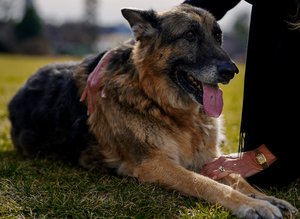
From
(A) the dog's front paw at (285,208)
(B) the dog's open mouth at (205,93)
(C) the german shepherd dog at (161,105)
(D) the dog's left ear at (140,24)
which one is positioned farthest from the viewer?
(D) the dog's left ear at (140,24)

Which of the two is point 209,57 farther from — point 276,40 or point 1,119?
point 1,119

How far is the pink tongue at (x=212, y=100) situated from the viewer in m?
4.63

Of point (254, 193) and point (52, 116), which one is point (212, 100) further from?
point (52, 116)

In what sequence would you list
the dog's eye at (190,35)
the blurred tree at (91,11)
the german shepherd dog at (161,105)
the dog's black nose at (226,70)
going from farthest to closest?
the blurred tree at (91,11) < the dog's eye at (190,35) < the german shepherd dog at (161,105) < the dog's black nose at (226,70)

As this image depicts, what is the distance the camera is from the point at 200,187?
161 inches

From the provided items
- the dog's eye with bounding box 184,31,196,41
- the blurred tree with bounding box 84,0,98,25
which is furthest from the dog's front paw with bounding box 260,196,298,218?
the blurred tree with bounding box 84,0,98,25

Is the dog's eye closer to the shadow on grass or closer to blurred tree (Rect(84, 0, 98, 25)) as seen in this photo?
the shadow on grass

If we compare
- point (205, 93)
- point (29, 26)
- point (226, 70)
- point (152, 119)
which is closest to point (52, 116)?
point (152, 119)

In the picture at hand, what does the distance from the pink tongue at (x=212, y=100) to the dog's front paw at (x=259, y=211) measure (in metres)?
1.16

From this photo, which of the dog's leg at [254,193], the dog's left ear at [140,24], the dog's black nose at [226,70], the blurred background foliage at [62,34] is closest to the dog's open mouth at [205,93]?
the dog's black nose at [226,70]

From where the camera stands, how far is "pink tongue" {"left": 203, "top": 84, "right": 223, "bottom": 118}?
463cm

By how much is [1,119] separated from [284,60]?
18.2ft

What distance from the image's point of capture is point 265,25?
15.0 feet

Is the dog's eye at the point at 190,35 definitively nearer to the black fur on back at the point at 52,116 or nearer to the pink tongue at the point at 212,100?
the pink tongue at the point at 212,100
